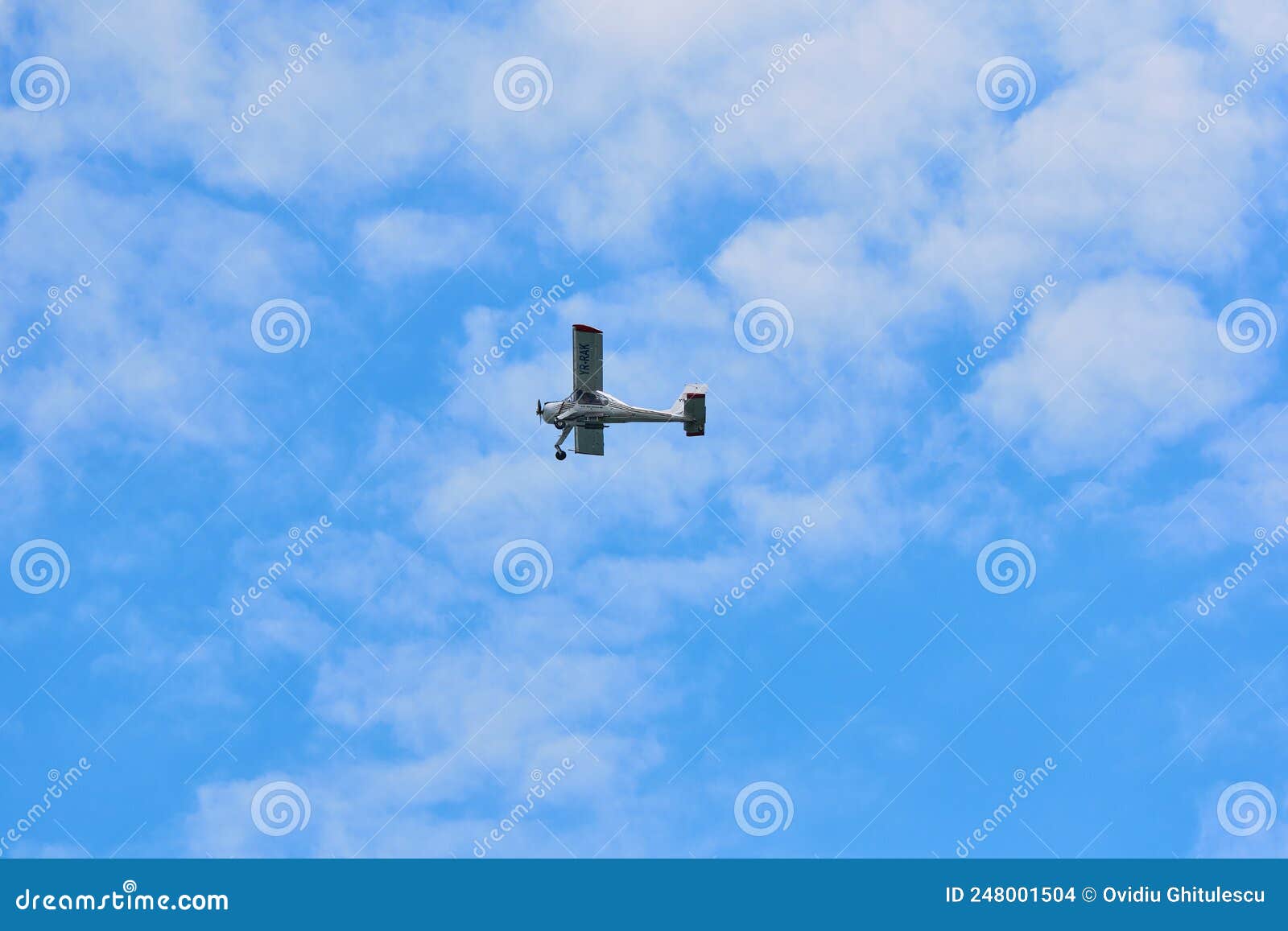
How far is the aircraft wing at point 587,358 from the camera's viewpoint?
9556 cm

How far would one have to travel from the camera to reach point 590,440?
98.8 metres

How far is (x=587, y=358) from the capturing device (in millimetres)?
95875

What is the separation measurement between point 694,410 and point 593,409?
7117mm

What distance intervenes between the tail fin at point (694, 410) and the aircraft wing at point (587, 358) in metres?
6.29

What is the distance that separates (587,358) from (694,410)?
8.59 meters

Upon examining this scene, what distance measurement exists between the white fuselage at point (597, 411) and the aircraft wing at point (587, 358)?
684 millimetres

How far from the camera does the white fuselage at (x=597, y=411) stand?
97.1 meters

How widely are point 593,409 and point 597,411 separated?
0.29 metres

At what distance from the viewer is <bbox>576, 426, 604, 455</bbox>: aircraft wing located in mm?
98438

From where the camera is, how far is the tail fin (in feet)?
326
